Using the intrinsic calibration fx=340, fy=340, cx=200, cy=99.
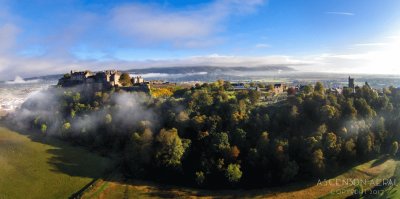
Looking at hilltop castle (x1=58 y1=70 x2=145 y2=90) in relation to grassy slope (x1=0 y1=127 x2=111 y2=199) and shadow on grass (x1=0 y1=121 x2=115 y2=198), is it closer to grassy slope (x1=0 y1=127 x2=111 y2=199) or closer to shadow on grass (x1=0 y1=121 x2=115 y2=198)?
shadow on grass (x1=0 y1=121 x2=115 y2=198)

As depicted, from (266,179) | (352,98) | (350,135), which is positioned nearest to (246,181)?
(266,179)

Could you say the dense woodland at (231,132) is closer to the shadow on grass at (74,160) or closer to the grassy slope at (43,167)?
the shadow on grass at (74,160)

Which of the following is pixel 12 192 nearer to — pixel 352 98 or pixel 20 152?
pixel 20 152

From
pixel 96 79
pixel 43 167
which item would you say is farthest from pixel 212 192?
pixel 96 79

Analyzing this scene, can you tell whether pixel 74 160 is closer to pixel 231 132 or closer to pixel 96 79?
pixel 231 132

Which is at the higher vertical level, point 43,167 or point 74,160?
point 74,160

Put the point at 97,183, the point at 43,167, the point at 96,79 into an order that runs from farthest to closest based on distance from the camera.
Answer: the point at 96,79
the point at 43,167
the point at 97,183

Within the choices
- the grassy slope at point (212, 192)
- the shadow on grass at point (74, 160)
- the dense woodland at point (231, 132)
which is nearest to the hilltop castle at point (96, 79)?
the dense woodland at point (231, 132)
